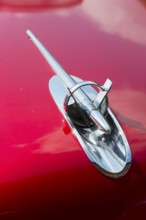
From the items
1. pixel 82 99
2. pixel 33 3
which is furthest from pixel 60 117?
pixel 33 3

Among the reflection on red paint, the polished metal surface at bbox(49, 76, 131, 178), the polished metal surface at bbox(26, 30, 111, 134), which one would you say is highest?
the reflection on red paint

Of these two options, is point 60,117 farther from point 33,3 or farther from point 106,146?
point 33,3

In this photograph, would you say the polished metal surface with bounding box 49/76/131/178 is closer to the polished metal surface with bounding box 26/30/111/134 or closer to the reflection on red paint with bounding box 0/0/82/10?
the polished metal surface with bounding box 26/30/111/134

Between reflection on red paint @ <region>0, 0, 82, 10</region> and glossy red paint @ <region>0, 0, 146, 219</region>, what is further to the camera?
reflection on red paint @ <region>0, 0, 82, 10</region>

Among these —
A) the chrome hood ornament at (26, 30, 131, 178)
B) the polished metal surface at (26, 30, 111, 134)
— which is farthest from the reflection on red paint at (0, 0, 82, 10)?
the chrome hood ornament at (26, 30, 131, 178)

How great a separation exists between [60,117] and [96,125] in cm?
8

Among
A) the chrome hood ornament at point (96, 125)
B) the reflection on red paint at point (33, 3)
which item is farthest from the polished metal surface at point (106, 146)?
the reflection on red paint at point (33, 3)

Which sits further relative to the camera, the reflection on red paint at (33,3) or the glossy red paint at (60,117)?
the reflection on red paint at (33,3)

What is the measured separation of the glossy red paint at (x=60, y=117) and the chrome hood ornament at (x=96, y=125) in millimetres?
17

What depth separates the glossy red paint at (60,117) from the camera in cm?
104

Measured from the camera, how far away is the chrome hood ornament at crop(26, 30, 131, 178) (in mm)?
1100

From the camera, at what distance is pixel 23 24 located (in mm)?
1483

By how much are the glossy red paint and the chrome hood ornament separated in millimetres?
17

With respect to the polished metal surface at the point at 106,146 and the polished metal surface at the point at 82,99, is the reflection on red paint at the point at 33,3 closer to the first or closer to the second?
the polished metal surface at the point at 82,99
